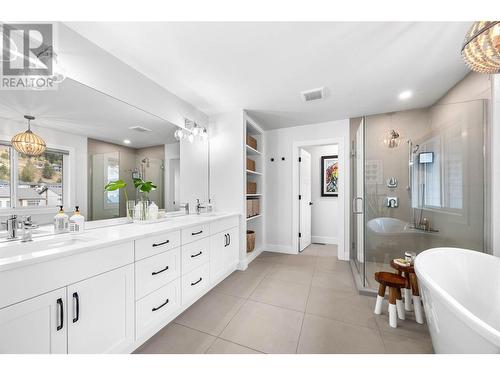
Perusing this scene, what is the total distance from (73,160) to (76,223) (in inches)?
19.5

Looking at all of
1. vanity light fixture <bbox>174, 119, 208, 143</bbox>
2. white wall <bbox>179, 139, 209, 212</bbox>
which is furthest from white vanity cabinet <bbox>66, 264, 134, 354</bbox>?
vanity light fixture <bbox>174, 119, 208, 143</bbox>

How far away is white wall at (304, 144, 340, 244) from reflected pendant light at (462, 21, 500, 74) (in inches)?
123

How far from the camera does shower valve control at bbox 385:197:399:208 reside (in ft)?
8.84

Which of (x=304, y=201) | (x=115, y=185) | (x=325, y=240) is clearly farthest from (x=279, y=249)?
(x=115, y=185)

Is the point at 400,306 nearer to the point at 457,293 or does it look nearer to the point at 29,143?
the point at 457,293

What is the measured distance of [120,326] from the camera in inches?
48.3

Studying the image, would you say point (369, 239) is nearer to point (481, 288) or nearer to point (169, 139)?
point (481, 288)

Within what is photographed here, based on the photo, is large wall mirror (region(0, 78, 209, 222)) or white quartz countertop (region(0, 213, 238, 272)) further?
large wall mirror (region(0, 78, 209, 222))

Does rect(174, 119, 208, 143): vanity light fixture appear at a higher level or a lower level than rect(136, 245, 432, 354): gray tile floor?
higher

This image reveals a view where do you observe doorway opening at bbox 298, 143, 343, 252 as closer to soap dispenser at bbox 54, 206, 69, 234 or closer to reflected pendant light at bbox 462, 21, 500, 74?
reflected pendant light at bbox 462, 21, 500, 74

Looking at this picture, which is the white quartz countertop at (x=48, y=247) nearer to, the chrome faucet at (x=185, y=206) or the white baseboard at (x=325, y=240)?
the chrome faucet at (x=185, y=206)

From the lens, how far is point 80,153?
1553 mm
